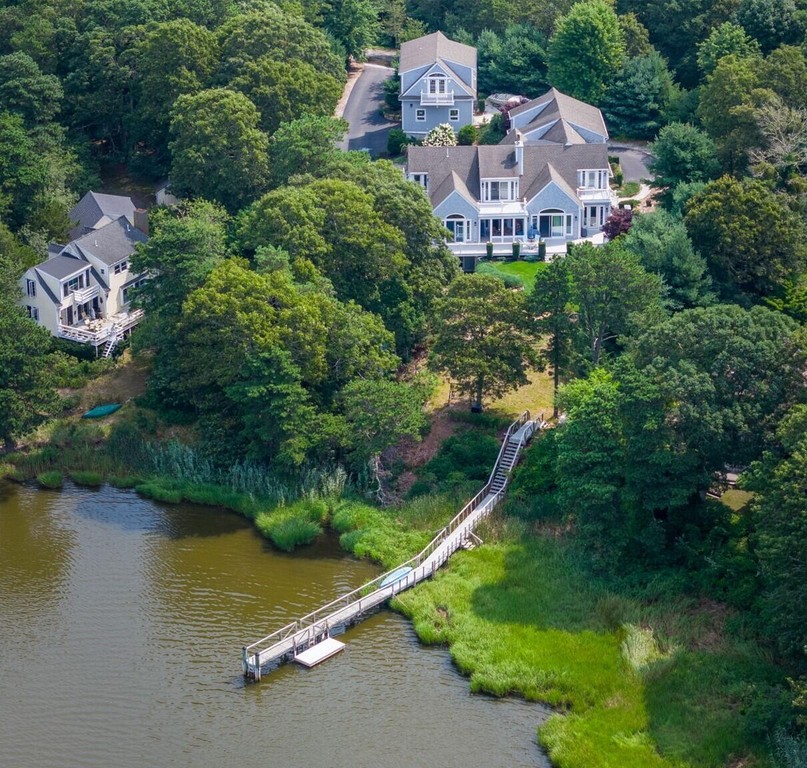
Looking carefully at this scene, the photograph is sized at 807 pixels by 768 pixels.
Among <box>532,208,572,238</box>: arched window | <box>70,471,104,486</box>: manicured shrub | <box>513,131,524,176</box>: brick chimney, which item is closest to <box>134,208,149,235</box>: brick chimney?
<box>70,471,104,486</box>: manicured shrub

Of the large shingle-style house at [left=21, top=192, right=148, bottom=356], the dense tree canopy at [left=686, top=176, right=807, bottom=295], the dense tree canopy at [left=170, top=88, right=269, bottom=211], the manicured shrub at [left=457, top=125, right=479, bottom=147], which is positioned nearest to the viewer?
the dense tree canopy at [left=686, top=176, right=807, bottom=295]

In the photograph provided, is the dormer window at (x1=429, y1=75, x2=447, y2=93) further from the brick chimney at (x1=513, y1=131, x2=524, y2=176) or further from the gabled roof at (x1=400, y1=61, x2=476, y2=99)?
the brick chimney at (x1=513, y1=131, x2=524, y2=176)

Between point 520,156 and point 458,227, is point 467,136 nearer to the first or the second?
point 520,156

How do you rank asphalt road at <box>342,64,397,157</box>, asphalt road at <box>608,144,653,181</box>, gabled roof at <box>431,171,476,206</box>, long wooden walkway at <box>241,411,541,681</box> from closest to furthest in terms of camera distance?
long wooden walkway at <box>241,411,541,681</box>
gabled roof at <box>431,171,476,206</box>
asphalt road at <box>608,144,653,181</box>
asphalt road at <box>342,64,397,157</box>

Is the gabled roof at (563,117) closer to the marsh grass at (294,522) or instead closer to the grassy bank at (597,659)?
the marsh grass at (294,522)

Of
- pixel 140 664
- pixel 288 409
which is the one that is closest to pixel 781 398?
pixel 288 409

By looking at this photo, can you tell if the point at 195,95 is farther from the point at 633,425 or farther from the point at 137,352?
the point at 633,425

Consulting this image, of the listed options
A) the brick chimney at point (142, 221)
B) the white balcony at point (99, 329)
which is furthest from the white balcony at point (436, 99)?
the white balcony at point (99, 329)
